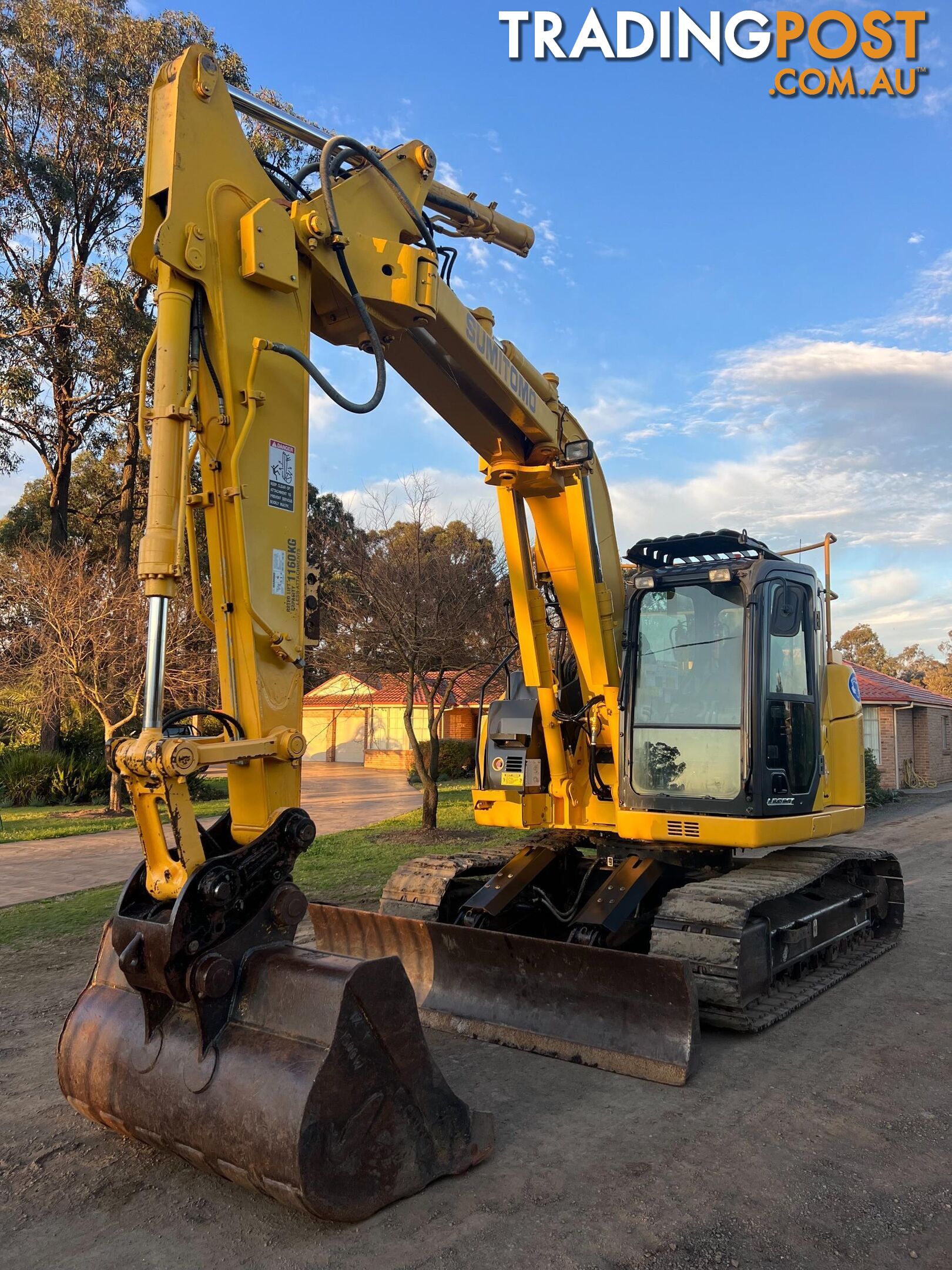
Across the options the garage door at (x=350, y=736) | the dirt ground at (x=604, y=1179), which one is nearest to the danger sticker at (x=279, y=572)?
the dirt ground at (x=604, y=1179)

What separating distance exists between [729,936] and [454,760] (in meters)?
22.1

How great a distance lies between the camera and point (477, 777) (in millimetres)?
6891

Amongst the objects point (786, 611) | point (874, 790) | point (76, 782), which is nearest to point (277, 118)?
point (786, 611)

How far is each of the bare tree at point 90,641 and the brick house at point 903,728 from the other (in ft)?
48.8

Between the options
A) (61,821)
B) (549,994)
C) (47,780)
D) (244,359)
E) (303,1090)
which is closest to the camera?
(303,1090)

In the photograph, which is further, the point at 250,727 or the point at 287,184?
the point at 287,184

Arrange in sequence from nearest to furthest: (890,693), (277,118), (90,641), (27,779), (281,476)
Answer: (281,476), (277,118), (90,641), (27,779), (890,693)

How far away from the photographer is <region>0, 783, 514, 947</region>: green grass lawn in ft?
29.0

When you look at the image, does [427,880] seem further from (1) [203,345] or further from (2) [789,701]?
(1) [203,345]

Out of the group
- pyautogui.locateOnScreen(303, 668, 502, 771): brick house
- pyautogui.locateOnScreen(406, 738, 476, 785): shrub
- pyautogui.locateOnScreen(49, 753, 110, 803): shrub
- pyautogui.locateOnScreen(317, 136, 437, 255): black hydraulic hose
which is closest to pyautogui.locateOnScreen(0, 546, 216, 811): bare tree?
pyautogui.locateOnScreen(49, 753, 110, 803): shrub

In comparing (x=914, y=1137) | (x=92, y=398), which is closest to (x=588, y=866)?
(x=914, y=1137)

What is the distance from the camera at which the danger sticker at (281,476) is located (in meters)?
4.16

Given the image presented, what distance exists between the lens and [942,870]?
11.8 meters

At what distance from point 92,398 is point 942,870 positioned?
70.3 feet
